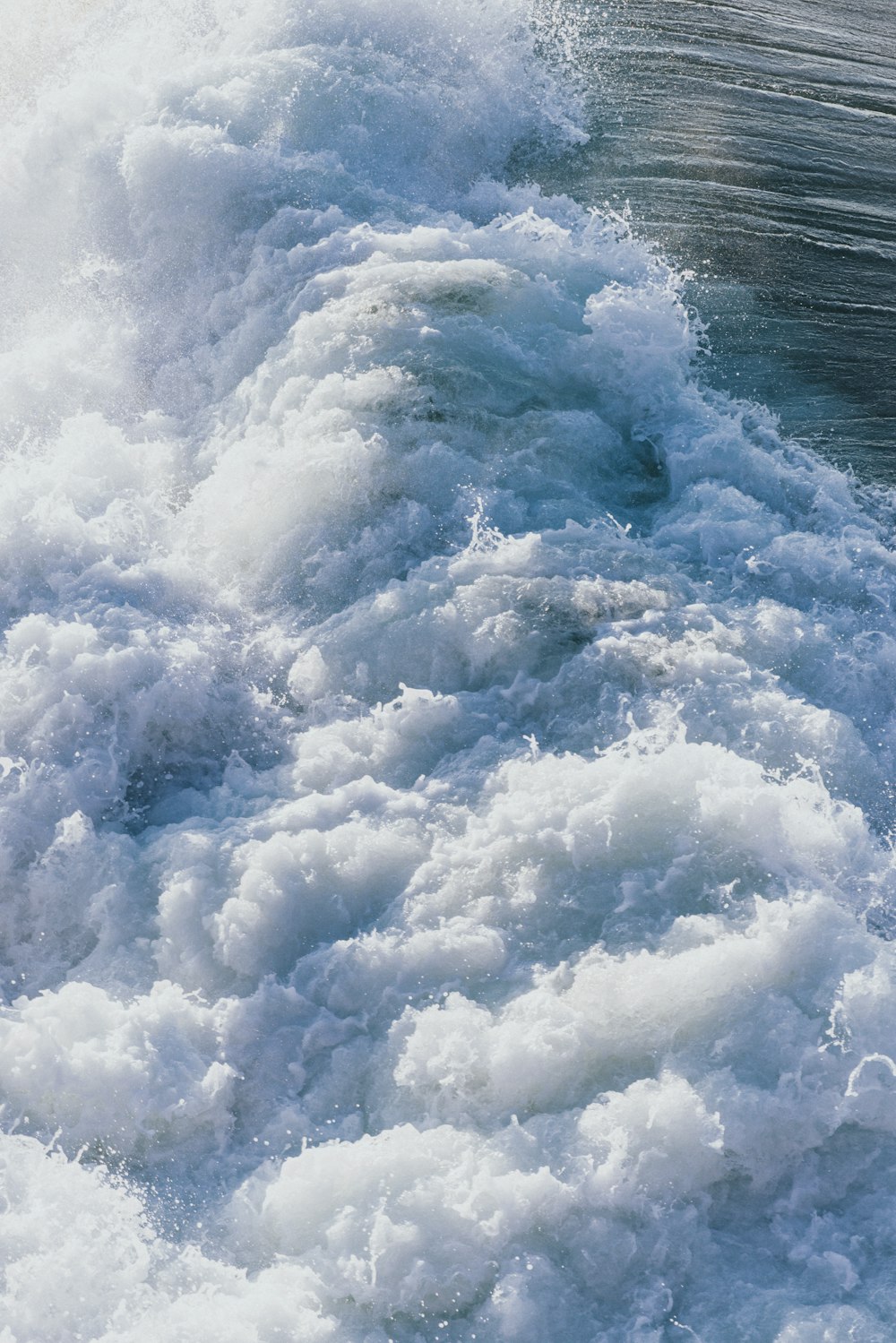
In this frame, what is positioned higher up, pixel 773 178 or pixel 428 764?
pixel 773 178

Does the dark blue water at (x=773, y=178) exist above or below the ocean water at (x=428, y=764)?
above

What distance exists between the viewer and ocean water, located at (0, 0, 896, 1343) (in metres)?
4.51

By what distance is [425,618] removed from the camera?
7.00m

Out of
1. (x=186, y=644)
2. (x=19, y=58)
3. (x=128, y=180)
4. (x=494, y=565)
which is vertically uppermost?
(x=19, y=58)

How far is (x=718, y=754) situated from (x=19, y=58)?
1293cm

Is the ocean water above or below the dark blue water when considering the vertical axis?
below

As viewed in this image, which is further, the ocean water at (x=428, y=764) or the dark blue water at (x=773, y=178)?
the dark blue water at (x=773, y=178)

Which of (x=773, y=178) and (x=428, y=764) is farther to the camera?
(x=773, y=178)

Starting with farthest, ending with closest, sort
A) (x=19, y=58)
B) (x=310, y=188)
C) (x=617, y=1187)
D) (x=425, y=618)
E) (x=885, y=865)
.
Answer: (x=19, y=58) < (x=310, y=188) < (x=425, y=618) < (x=885, y=865) < (x=617, y=1187)

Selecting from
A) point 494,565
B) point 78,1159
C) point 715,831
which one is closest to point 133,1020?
point 78,1159

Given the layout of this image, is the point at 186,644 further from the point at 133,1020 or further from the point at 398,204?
the point at 398,204

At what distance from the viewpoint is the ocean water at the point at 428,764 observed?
14.8 feet

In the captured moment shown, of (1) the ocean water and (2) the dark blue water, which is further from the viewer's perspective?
(2) the dark blue water

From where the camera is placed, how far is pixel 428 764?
6.38 m
